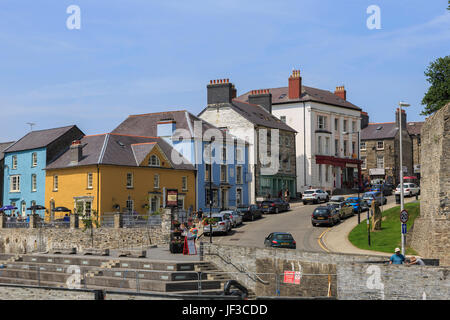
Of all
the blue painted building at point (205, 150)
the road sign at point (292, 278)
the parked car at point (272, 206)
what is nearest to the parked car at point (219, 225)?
the parked car at point (272, 206)

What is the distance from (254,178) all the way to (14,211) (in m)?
25.1

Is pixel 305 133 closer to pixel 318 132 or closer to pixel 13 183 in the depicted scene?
pixel 318 132

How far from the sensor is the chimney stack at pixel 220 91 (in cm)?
7231

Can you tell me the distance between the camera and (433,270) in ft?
67.1

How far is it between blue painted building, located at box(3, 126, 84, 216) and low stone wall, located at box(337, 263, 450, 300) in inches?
1664

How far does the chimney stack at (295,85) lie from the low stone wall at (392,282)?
193 feet

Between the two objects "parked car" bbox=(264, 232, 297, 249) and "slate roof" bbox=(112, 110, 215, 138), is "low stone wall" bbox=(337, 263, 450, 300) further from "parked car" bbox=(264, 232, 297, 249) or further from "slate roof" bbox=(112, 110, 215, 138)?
"slate roof" bbox=(112, 110, 215, 138)

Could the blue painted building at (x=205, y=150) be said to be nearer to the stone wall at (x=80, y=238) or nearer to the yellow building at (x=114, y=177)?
the yellow building at (x=114, y=177)

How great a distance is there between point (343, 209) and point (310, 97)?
28868 mm

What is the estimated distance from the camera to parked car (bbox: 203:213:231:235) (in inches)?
1837

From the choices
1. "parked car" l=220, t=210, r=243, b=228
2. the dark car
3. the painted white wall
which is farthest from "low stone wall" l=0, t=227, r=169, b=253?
the painted white wall

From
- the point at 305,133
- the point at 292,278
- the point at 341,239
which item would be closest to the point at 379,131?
the point at 305,133
